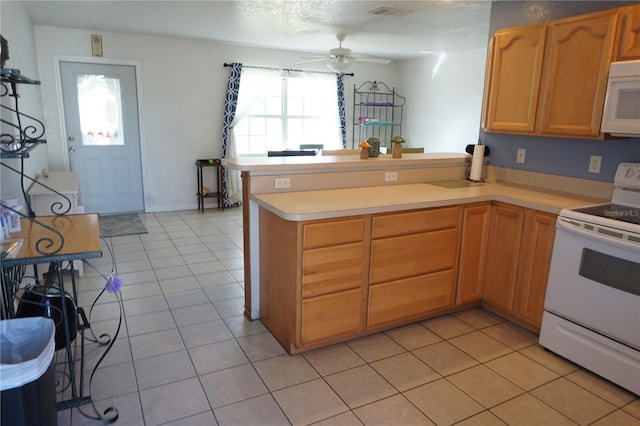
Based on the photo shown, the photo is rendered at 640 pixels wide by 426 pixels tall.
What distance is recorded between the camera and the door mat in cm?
504

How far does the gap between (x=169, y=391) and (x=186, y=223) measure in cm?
361

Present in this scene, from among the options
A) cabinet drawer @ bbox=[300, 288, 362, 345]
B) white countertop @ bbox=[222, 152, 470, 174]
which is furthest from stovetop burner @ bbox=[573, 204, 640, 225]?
cabinet drawer @ bbox=[300, 288, 362, 345]

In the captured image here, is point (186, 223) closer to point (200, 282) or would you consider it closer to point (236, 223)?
point (236, 223)

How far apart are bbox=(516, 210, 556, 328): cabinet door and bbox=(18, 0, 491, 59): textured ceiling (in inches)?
85.9

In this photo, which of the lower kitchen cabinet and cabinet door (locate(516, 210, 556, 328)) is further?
cabinet door (locate(516, 210, 556, 328))

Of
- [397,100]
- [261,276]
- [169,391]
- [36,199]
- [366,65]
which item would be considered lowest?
[169,391]

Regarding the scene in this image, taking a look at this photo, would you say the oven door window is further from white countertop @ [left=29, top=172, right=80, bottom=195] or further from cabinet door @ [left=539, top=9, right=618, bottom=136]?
white countertop @ [left=29, top=172, right=80, bottom=195]

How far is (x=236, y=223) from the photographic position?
222 inches

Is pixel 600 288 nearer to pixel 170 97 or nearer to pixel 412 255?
pixel 412 255

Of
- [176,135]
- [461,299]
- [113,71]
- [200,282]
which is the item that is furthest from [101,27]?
[461,299]

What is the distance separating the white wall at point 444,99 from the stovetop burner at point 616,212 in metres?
3.92

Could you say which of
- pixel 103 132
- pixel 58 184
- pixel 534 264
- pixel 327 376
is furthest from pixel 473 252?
pixel 103 132

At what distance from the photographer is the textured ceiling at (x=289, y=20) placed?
155 inches

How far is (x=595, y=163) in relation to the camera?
2.92 metres
